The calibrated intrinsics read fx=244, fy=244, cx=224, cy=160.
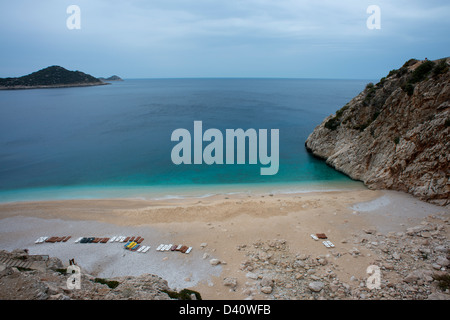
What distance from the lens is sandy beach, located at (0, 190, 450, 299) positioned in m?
13.4

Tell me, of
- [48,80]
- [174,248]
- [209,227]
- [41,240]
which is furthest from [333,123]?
[48,80]

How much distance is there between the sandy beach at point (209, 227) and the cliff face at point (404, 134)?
1822mm

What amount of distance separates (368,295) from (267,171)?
19.8 metres

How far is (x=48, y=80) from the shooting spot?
152 meters

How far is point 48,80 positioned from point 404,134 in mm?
187020

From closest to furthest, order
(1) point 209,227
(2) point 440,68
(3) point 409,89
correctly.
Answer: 1. (1) point 209,227
2. (2) point 440,68
3. (3) point 409,89

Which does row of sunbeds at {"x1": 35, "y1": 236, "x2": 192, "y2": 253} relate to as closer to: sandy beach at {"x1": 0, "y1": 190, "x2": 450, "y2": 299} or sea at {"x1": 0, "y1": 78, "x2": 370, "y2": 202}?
sandy beach at {"x1": 0, "y1": 190, "x2": 450, "y2": 299}


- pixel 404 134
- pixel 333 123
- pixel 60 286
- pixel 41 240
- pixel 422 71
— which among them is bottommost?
pixel 41 240

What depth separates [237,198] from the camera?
23.2m

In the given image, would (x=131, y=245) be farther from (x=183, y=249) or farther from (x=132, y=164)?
(x=132, y=164)

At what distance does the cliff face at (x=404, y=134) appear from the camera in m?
19.6

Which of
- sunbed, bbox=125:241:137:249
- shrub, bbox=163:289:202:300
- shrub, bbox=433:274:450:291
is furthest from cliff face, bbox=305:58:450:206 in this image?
sunbed, bbox=125:241:137:249

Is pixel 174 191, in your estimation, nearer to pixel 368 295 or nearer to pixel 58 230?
pixel 58 230

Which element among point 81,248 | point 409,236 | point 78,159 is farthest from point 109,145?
point 409,236
